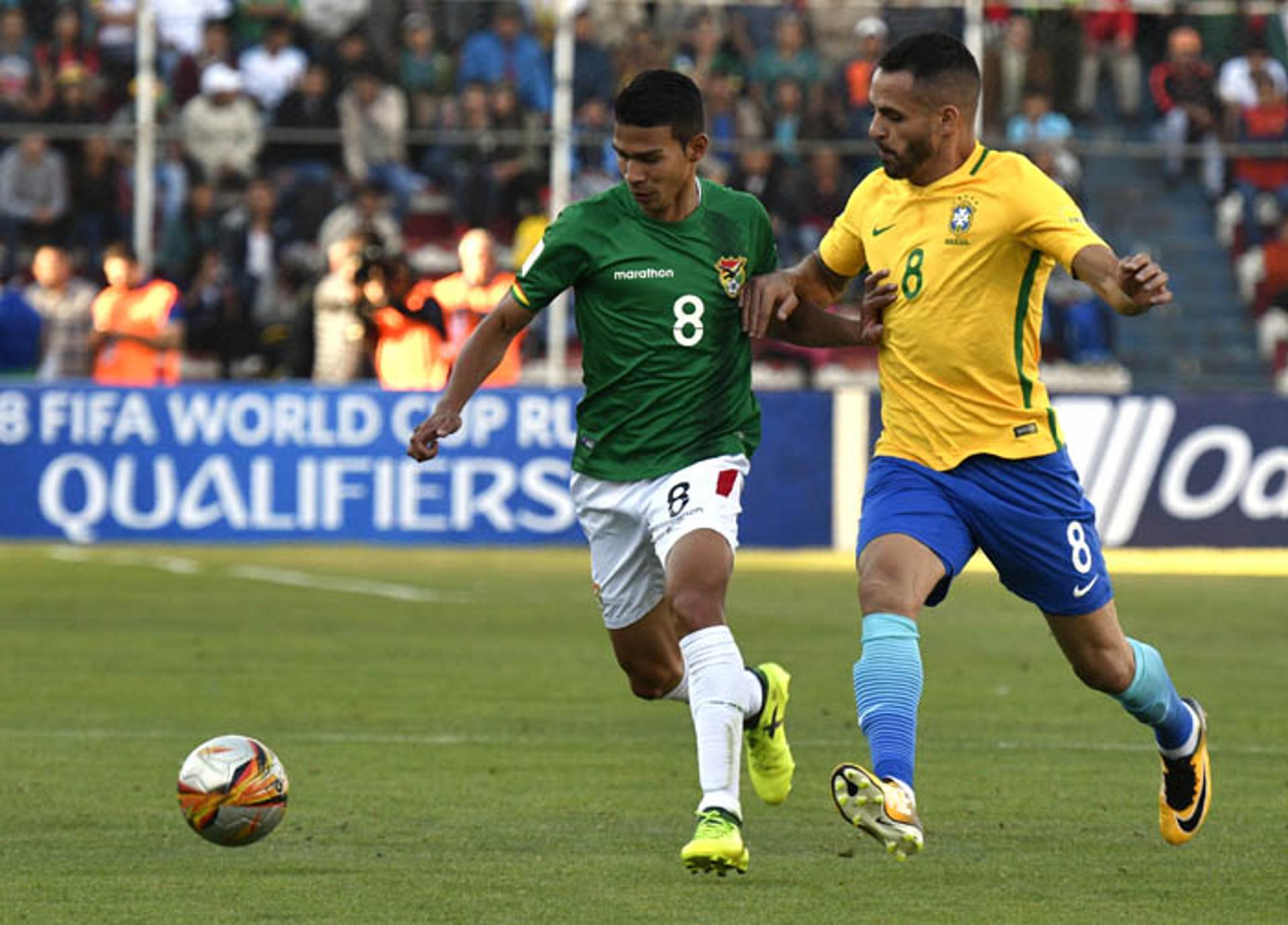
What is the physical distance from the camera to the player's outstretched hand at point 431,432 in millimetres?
7273

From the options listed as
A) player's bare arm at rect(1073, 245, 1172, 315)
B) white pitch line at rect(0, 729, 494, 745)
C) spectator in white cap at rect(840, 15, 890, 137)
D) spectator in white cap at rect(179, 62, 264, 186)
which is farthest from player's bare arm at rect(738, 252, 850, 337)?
spectator in white cap at rect(179, 62, 264, 186)

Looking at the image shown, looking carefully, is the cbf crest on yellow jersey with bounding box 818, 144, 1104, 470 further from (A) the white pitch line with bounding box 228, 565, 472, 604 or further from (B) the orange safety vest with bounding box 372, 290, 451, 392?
(B) the orange safety vest with bounding box 372, 290, 451, 392

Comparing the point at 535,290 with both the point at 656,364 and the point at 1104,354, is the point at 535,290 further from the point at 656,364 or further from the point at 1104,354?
the point at 1104,354

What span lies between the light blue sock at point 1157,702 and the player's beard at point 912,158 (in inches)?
57.2

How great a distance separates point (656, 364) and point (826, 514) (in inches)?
500

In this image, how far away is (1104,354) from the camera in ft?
69.9

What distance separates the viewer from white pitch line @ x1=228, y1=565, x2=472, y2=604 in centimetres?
1645

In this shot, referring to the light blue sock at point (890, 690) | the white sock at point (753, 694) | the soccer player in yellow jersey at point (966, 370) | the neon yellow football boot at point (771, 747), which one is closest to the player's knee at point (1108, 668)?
the soccer player in yellow jersey at point (966, 370)

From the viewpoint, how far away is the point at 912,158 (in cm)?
703

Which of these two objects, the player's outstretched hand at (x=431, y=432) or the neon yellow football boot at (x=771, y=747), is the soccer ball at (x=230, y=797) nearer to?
the player's outstretched hand at (x=431, y=432)

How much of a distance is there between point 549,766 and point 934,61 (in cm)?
323

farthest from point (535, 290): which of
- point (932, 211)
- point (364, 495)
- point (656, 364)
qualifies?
point (364, 495)

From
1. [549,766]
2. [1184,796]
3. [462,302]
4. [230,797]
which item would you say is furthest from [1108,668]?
[462,302]

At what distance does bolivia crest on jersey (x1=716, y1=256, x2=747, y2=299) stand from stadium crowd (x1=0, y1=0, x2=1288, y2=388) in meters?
12.8
